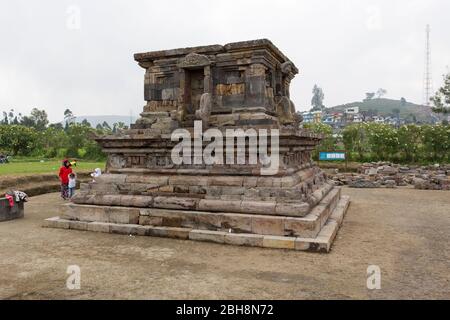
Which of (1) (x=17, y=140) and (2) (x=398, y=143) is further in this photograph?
(1) (x=17, y=140)

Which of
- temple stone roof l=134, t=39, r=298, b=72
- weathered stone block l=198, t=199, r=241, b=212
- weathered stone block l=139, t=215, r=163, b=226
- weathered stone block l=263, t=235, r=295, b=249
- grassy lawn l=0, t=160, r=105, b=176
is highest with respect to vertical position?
temple stone roof l=134, t=39, r=298, b=72

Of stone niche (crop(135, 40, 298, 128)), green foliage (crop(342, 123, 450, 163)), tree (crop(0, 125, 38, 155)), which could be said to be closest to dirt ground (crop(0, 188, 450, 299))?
stone niche (crop(135, 40, 298, 128))

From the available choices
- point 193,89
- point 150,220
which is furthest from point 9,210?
point 193,89

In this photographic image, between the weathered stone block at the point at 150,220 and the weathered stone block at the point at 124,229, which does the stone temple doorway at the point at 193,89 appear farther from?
the weathered stone block at the point at 124,229

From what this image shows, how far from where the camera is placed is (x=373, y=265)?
18.5ft

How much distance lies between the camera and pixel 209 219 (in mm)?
7328

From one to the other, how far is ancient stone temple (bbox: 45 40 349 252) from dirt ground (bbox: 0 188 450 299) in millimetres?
459

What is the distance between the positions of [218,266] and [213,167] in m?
2.99

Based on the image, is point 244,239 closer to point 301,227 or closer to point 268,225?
point 268,225

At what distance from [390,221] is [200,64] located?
6454 mm

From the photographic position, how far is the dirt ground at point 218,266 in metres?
4.56

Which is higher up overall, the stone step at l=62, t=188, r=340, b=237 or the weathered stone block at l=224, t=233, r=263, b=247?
the stone step at l=62, t=188, r=340, b=237

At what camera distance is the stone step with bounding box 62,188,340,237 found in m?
6.73

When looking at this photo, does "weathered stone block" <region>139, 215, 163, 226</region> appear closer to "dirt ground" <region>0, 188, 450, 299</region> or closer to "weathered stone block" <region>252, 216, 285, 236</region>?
"dirt ground" <region>0, 188, 450, 299</region>
